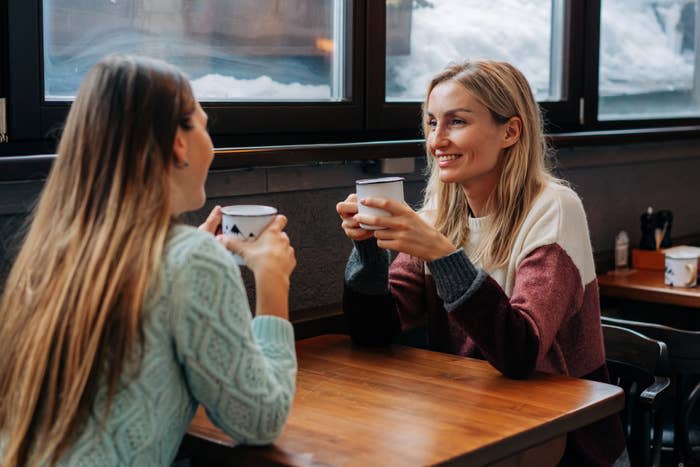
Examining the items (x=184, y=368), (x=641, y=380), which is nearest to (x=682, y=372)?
(x=641, y=380)

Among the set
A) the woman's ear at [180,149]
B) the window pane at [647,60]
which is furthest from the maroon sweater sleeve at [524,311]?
the window pane at [647,60]

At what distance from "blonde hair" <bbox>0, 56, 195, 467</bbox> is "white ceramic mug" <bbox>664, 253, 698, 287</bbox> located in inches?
89.8

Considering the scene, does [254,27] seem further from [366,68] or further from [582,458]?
[582,458]

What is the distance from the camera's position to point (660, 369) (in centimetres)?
248

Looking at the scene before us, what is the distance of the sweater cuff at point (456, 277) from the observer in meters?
2.04

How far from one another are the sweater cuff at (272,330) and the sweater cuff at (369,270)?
732 millimetres

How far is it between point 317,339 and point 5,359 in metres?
1.03

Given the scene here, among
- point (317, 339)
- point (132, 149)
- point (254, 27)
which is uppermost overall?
point (254, 27)

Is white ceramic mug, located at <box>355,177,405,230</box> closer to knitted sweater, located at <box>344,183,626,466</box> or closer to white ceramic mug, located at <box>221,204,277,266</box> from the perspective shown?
knitted sweater, located at <box>344,183,626,466</box>

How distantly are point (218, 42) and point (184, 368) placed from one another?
1.37 m

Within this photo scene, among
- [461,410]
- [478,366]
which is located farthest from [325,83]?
[461,410]

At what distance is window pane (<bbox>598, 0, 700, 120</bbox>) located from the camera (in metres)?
4.05

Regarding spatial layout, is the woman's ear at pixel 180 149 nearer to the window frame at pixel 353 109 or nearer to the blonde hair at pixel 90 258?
the blonde hair at pixel 90 258

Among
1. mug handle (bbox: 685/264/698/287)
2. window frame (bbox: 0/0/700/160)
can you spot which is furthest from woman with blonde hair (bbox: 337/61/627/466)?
mug handle (bbox: 685/264/698/287)
